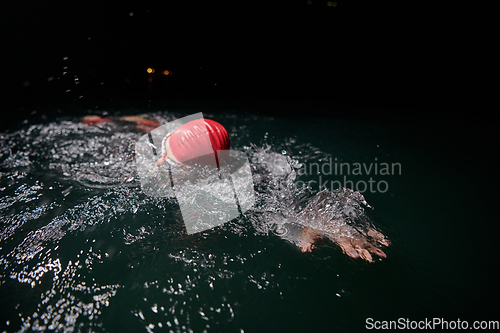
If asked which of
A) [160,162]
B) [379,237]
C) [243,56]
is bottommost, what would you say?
[379,237]

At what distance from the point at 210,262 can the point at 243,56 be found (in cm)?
794

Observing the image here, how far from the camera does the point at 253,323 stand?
164cm

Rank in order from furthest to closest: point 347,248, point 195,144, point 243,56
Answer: point 243,56, point 195,144, point 347,248

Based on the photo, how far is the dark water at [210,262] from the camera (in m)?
1.69

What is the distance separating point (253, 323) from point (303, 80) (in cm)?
803

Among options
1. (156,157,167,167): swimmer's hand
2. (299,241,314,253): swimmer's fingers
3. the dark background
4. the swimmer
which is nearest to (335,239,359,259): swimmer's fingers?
the swimmer

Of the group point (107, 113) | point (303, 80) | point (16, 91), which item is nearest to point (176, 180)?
point (107, 113)

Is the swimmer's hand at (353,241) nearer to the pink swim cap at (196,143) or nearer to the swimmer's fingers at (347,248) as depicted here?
the swimmer's fingers at (347,248)

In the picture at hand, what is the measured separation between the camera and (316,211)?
101 inches

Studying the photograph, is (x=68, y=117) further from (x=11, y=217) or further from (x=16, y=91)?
(x=11, y=217)

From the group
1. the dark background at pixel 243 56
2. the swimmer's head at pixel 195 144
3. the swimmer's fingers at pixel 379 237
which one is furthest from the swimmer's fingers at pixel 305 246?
the dark background at pixel 243 56

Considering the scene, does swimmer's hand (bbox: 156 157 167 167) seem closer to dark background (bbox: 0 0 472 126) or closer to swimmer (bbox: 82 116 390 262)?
swimmer (bbox: 82 116 390 262)

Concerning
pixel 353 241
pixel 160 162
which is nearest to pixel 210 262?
pixel 353 241

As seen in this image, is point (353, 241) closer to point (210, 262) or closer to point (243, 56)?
point (210, 262)
